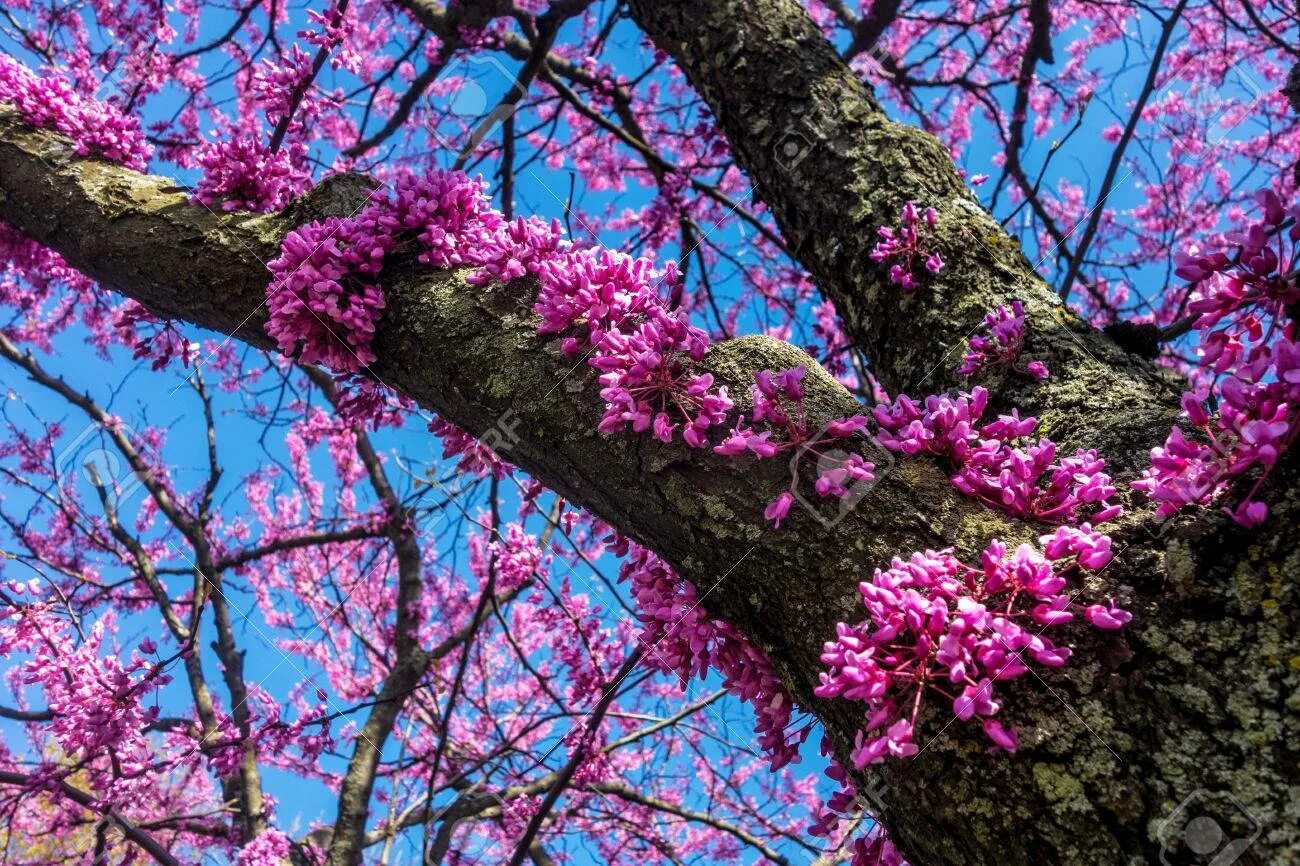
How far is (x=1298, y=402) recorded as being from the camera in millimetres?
1161

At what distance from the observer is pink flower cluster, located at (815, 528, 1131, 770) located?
1.19 meters

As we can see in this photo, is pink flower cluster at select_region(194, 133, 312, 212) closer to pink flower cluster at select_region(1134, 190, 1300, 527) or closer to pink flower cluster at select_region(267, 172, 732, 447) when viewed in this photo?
pink flower cluster at select_region(267, 172, 732, 447)

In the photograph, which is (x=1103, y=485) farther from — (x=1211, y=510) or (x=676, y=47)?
(x=676, y=47)

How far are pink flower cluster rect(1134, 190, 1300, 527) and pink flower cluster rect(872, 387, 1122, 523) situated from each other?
0.15 meters

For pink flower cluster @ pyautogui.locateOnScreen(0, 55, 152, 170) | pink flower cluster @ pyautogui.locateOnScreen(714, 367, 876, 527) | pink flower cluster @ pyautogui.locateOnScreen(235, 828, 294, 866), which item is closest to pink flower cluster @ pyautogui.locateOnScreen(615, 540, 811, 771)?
pink flower cluster @ pyautogui.locateOnScreen(714, 367, 876, 527)

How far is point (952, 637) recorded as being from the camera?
1.20m

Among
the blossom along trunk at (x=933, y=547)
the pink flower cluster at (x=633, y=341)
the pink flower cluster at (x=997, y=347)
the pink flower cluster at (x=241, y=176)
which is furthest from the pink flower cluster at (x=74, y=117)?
the pink flower cluster at (x=997, y=347)

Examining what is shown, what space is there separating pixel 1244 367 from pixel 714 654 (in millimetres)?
1057

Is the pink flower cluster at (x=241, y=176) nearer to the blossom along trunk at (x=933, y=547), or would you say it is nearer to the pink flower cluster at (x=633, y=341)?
the blossom along trunk at (x=933, y=547)

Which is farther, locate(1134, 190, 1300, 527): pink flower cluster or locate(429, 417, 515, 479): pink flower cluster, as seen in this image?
locate(429, 417, 515, 479): pink flower cluster

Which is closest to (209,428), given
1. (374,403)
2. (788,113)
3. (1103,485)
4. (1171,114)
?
(374,403)

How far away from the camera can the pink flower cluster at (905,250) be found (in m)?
2.20

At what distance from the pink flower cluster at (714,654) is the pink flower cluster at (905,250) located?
1.09 m

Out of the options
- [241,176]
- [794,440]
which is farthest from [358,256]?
[794,440]
